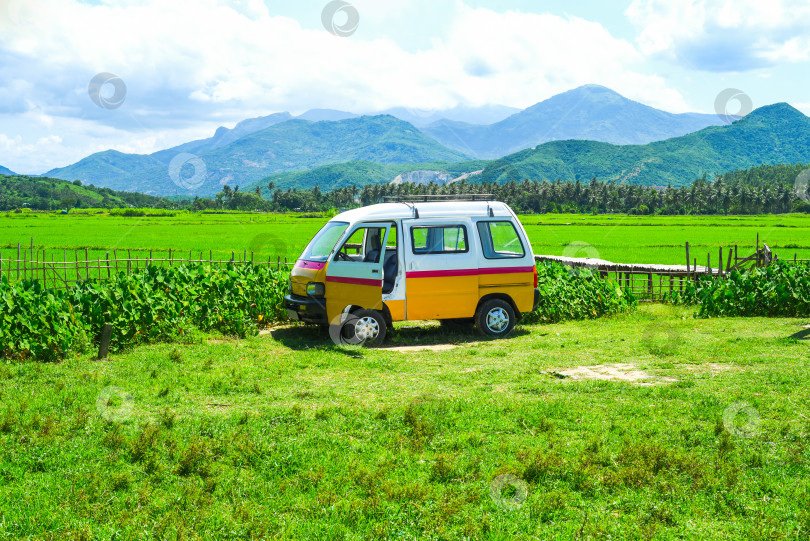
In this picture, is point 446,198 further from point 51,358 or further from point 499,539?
point 499,539

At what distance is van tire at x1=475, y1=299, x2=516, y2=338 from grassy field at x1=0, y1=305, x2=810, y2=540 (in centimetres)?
260

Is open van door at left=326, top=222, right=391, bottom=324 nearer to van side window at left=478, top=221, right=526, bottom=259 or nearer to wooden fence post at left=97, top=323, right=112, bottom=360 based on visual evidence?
van side window at left=478, top=221, right=526, bottom=259

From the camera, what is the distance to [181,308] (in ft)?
37.1

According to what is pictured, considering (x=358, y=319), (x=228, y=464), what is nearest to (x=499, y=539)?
(x=228, y=464)

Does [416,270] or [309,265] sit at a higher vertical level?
[309,265]

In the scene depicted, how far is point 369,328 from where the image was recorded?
437 inches

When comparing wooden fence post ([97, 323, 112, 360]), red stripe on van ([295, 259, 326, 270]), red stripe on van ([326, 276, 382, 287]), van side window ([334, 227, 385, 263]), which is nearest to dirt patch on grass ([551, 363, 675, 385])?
red stripe on van ([326, 276, 382, 287])

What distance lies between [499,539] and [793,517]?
2046 millimetres

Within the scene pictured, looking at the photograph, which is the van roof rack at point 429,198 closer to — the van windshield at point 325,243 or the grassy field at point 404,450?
the van windshield at point 325,243

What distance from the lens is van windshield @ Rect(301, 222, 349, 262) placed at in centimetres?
1147

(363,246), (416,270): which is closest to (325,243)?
(363,246)

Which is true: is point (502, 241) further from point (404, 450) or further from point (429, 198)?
point (404, 450)

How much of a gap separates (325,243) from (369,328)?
177cm

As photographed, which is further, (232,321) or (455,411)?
(232,321)
